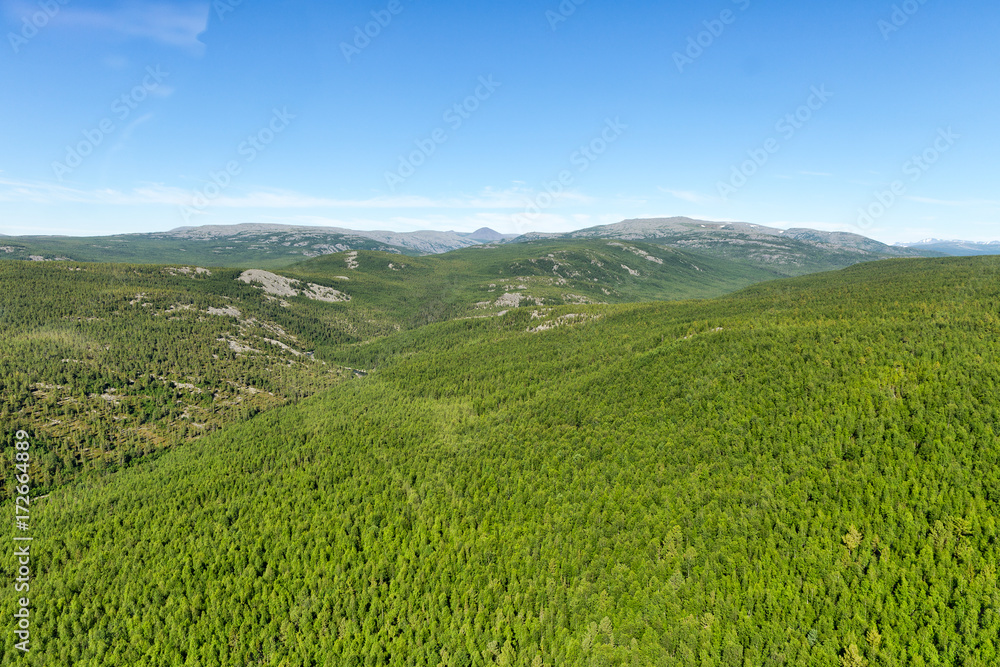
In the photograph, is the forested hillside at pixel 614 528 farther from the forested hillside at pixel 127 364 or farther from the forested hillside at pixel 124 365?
the forested hillside at pixel 124 365

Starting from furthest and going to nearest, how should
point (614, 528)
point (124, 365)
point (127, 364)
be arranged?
point (127, 364)
point (124, 365)
point (614, 528)

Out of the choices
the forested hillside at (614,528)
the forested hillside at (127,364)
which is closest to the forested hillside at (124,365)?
the forested hillside at (127,364)

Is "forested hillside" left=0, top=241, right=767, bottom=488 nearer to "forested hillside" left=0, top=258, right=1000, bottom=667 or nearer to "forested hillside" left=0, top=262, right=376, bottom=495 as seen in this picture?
"forested hillside" left=0, top=262, right=376, bottom=495

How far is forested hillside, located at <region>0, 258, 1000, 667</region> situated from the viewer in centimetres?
3759

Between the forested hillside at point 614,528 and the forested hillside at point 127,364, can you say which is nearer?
the forested hillside at point 614,528

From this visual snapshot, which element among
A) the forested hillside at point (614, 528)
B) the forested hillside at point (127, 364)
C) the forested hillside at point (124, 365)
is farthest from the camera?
the forested hillside at point (127, 364)

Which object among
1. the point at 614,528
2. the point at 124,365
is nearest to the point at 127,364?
the point at 124,365

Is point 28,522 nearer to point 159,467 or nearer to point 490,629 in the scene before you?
point 159,467

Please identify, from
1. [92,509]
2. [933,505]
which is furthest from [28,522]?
[933,505]

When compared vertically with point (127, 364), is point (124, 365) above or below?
below

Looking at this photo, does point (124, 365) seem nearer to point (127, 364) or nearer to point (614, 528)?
point (127, 364)

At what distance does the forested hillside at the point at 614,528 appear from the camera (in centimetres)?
3759

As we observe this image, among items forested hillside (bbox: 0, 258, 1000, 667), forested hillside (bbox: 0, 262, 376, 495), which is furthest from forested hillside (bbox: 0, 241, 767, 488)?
forested hillside (bbox: 0, 258, 1000, 667)

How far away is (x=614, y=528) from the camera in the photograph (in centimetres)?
5403
